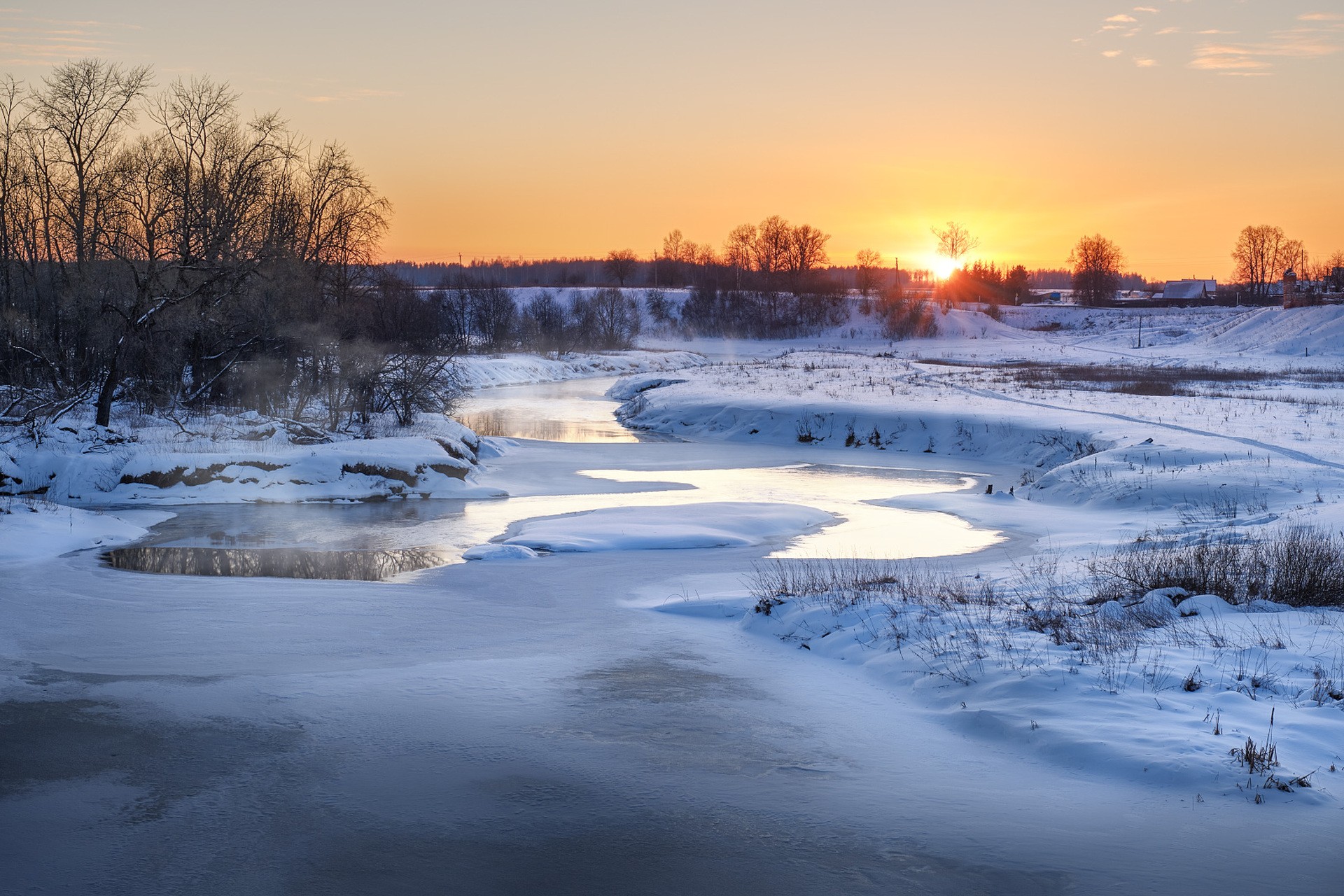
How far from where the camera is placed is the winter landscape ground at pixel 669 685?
5.31 meters

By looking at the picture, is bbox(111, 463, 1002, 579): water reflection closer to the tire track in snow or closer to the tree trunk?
the tire track in snow

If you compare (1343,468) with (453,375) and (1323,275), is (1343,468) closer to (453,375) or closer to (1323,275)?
(453,375)

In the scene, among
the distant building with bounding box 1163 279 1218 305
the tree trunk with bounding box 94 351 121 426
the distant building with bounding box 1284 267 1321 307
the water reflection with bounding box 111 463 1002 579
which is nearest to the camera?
the water reflection with bounding box 111 463 1002 579

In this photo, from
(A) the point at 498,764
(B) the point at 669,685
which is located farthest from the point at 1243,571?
(A) the point at 498,764

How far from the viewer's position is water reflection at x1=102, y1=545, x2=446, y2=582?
1279cm

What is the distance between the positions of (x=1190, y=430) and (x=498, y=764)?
2464cm

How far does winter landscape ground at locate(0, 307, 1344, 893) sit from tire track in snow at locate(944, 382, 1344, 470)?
17.2 inches

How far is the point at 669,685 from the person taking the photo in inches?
327

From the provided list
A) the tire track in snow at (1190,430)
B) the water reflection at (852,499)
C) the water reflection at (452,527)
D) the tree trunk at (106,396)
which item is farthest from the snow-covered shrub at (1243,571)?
the tree trunk at (106,396)

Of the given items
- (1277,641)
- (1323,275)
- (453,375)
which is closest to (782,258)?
(1323,275)

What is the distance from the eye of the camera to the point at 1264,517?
14992 millimetres

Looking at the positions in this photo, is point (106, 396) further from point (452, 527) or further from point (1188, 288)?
point (1188, 288)

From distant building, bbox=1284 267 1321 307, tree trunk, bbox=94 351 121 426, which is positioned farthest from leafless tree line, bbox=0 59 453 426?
distant building, bbox=1284 267 1321 307

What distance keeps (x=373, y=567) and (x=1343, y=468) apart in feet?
59.8
